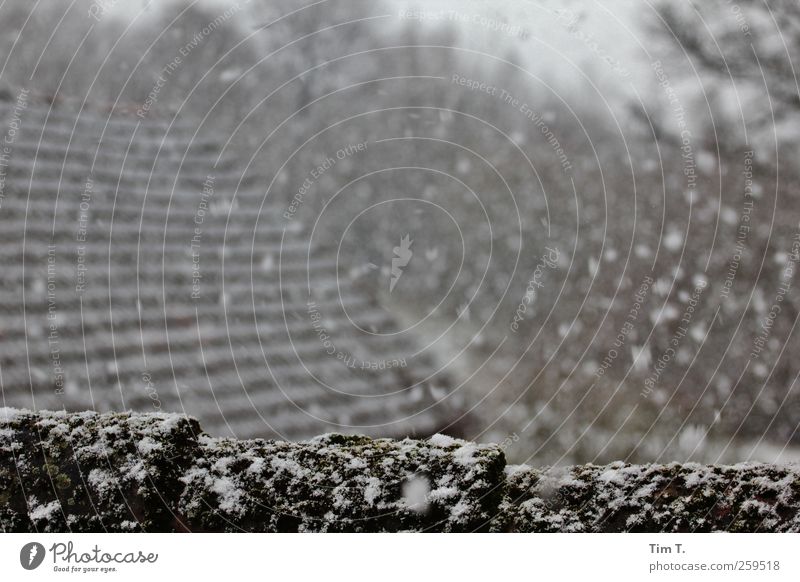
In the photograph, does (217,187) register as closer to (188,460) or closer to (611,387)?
(188,460)

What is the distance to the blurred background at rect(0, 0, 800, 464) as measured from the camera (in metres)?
1.42

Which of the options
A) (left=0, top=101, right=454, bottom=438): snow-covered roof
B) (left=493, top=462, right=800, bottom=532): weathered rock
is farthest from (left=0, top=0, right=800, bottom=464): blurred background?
(left=493, top=462, right=800, bottom=532): weathered rock

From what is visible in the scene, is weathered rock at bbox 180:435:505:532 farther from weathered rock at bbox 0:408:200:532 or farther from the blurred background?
the blurred background

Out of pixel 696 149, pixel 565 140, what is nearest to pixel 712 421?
pixel 696 149

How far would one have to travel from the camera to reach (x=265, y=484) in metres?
0.89

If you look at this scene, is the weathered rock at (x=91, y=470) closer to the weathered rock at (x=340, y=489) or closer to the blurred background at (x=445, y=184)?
the weathered rock at (x=340, y=489)

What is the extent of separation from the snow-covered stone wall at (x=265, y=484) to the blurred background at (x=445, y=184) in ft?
1.60

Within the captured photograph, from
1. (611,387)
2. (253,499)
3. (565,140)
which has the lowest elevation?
(253,499)

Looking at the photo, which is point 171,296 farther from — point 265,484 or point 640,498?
point 640,498

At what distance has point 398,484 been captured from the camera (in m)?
0.89

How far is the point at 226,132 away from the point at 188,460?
1007 millimetres

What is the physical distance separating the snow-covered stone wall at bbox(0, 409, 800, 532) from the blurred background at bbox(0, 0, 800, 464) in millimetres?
488
